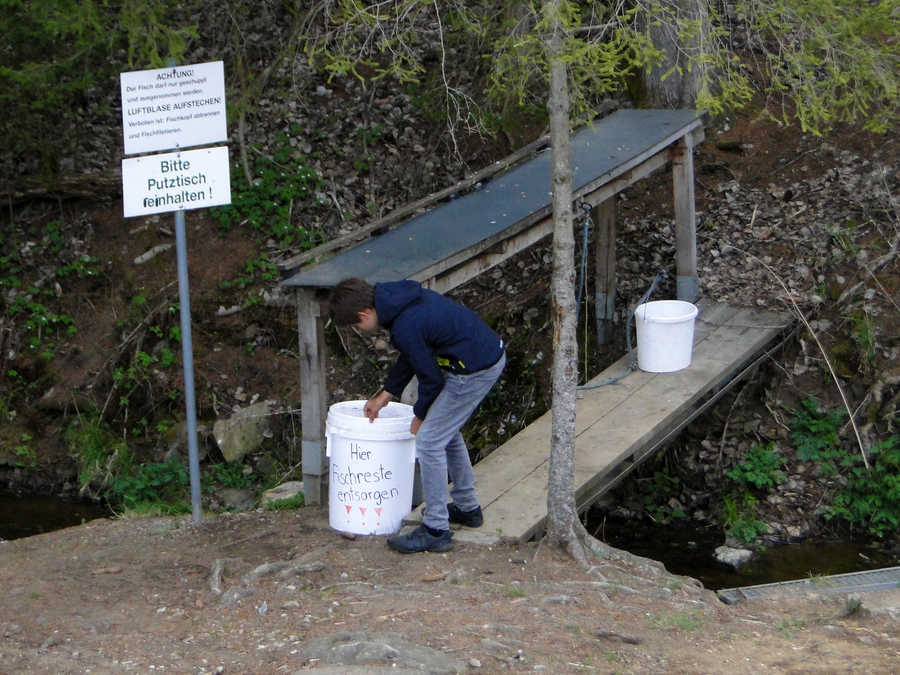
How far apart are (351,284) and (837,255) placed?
17.8 feet

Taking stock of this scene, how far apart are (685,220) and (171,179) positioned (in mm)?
4655

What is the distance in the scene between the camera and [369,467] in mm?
5590

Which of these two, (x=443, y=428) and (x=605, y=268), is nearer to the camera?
(x=443, y=428)

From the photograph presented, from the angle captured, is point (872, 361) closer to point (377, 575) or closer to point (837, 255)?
point (837, 255)

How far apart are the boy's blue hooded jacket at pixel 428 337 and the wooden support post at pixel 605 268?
4249 mm

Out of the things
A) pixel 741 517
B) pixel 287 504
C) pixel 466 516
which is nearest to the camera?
pixel 466 516

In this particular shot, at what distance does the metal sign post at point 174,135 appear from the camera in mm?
5922

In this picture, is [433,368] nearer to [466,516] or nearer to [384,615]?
[466,516]

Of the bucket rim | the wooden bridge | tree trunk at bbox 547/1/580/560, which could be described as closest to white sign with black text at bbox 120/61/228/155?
the wooden bridge

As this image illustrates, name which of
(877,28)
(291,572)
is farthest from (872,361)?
(291,572)

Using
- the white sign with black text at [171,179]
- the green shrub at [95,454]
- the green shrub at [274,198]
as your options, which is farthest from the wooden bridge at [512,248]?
the green shrub at [95,454]

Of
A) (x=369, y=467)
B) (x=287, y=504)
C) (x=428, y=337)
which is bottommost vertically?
(x=287, y=504)

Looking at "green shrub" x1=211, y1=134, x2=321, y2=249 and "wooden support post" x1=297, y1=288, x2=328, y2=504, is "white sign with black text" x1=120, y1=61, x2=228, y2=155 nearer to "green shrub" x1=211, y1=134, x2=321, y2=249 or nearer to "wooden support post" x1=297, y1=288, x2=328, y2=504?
"wooden support post" x1=297, y1=288, x2=328, y2=504

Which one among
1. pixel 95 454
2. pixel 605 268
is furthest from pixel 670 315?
pixel 95 454
